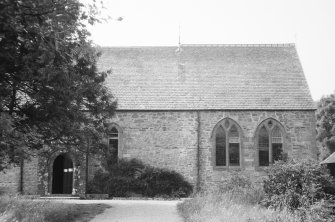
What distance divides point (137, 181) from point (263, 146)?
25.6ft

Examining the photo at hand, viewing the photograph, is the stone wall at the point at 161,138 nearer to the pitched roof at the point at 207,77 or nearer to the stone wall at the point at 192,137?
the stone wall at the point at 192,137

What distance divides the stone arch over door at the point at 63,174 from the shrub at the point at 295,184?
12.9m

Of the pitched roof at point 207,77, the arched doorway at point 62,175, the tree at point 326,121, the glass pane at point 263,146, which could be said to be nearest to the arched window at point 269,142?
the glass pane at point 263,146

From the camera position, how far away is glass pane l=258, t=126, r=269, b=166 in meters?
25.7

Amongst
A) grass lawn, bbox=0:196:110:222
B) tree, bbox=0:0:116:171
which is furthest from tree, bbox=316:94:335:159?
tree, bbox=0:0:116:171

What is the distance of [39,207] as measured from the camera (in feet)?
47.5

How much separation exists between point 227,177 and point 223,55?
869 cm

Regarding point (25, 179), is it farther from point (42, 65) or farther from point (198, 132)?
point (42, 65)

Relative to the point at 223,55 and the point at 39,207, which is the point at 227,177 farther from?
the point at 39,207

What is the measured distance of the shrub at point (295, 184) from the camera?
14.9m

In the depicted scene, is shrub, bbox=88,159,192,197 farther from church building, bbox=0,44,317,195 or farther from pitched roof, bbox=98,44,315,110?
pitched roof, bbox=98,44,315,110

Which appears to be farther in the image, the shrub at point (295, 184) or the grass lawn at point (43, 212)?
the shrub at point (295, 184)

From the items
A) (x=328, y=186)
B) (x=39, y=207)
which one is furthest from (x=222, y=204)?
(x=39, y=207)

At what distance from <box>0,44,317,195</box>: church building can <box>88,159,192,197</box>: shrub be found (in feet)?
1.89
